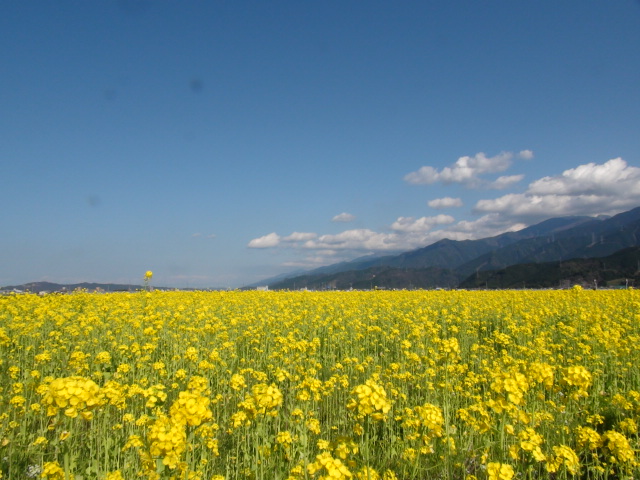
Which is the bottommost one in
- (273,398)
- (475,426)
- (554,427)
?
(554,427)

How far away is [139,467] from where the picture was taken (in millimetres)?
3725

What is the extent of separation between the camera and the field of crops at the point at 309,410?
305 cm

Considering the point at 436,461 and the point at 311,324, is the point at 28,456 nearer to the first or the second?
the point at 436,461

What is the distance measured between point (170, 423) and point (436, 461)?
9.80ft

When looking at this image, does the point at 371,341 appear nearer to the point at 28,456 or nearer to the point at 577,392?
the point at 577,392

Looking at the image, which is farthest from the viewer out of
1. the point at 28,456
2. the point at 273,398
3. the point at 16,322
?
the point at 16,322

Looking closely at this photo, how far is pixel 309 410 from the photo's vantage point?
5465mm

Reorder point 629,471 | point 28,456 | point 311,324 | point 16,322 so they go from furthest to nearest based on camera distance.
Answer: point 311,324 → point 16,322 → point 28,456 → point 629,471

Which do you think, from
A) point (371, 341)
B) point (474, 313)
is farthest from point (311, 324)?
point (474, 313)

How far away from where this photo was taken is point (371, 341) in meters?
10.1

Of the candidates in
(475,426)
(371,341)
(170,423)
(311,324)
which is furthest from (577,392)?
(311,324)

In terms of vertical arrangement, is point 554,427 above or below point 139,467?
below

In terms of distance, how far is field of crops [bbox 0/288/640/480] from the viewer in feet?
10.0

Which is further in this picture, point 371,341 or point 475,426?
point 371,341
